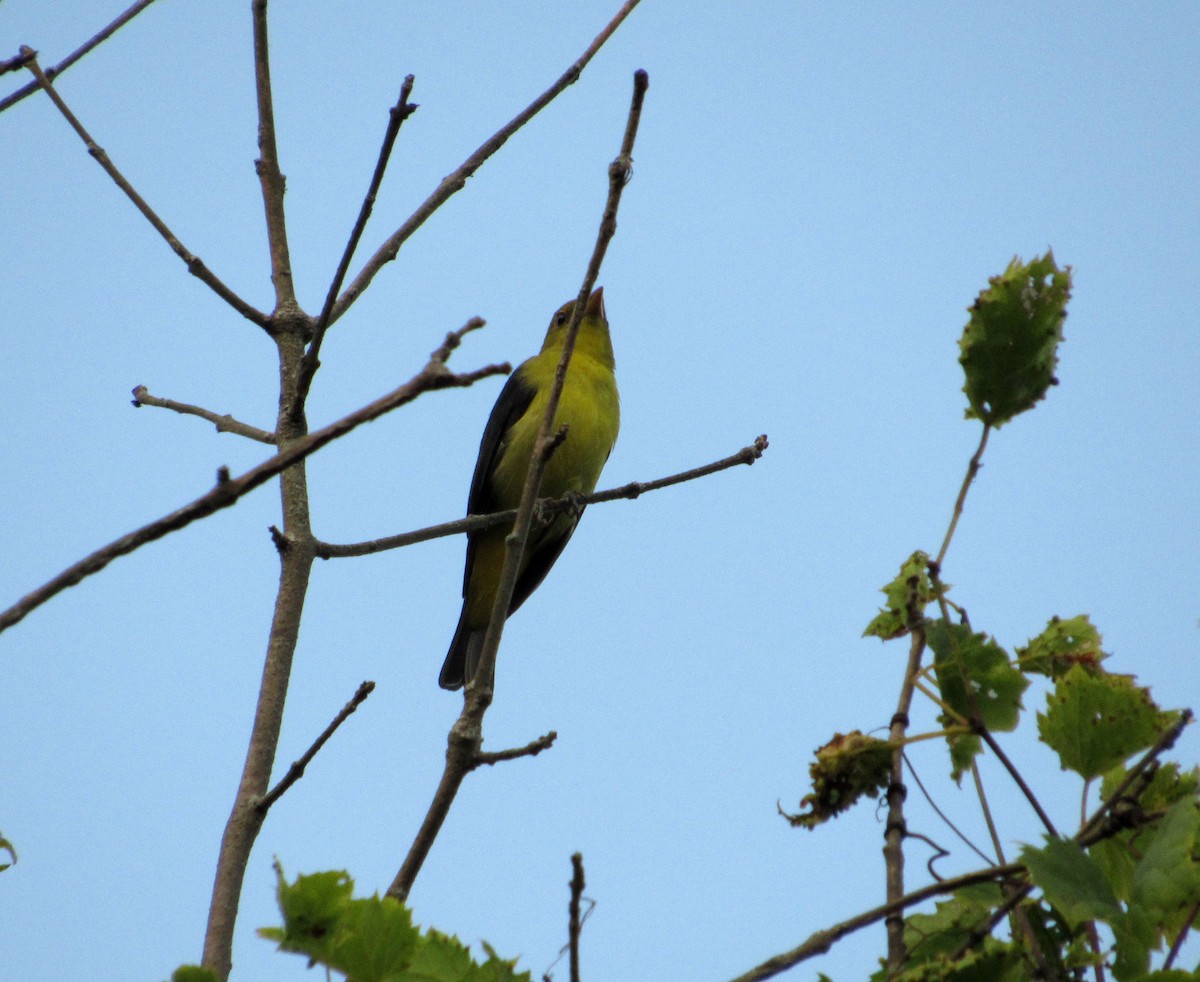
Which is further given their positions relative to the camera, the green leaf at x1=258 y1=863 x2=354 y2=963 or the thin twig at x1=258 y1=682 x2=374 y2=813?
the thin twig at x1=258 y1=682 x2=374 y2=813

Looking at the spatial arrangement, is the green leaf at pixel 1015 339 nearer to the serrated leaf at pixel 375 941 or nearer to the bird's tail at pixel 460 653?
the serrated leaf at pixel 375 941

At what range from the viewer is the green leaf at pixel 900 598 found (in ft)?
7.02

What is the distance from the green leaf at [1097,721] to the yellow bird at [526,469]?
5.92 meters

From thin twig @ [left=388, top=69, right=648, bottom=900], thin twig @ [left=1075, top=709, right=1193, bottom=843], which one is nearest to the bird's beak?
thin twig @ [left=388, top=69, right=648, bottom=900]

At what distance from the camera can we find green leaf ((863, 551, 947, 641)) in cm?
214

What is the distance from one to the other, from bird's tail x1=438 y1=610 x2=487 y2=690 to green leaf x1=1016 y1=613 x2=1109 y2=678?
19.3ft

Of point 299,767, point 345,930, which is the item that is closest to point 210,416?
point 299,767

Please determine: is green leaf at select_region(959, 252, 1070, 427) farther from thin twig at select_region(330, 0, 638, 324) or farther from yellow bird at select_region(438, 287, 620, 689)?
yellow bird at select_region(438, 287, 620, 689)

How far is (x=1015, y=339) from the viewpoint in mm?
2119

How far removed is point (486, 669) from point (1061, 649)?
1.00 m

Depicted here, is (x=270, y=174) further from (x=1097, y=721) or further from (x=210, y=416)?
(x=1097, y=721)

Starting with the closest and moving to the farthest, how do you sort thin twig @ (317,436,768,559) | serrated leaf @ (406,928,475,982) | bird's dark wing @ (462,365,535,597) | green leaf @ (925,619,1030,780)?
serrated leaf @ (406,928,475,982)
green leaf @ (925,619,1030,780)
thin twig @ (317,436,768,559)
bird's dark wing @ (462,365,535,597)

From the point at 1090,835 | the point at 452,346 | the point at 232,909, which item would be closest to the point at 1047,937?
the point at 1090,835

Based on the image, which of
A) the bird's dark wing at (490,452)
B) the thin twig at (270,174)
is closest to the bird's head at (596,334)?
the bird's dark wing at (490,452)
